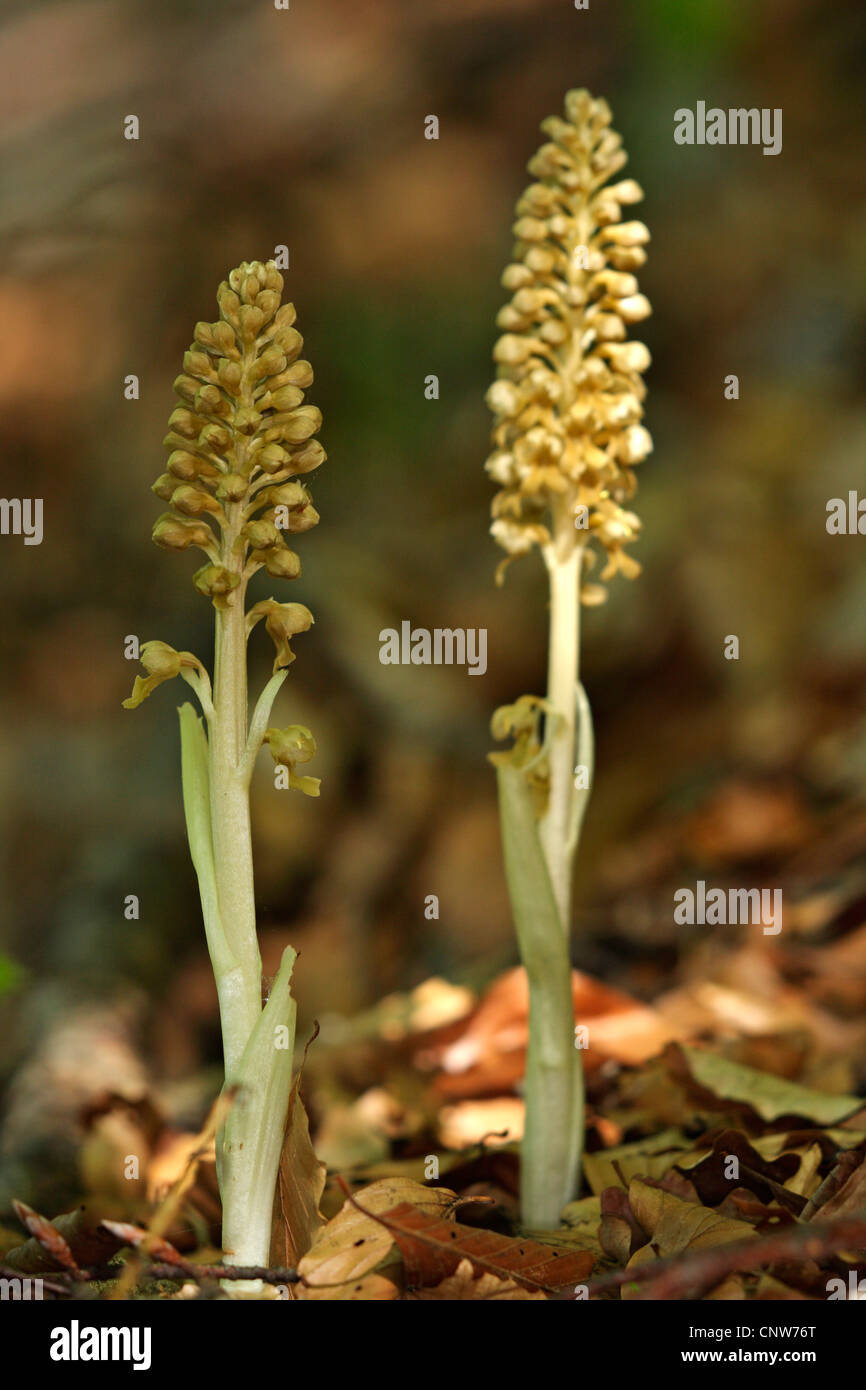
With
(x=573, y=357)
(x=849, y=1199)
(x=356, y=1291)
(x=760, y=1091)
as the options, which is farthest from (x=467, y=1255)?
(x=573, y=357)

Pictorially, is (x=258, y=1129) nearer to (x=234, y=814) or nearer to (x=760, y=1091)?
(x=234, y=814)

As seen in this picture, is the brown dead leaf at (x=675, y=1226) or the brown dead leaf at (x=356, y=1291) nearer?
the brown dead leaf at (x=356, y=1291)

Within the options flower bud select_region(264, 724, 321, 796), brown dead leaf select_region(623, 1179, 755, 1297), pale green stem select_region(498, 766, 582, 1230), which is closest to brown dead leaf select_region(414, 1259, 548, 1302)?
brown dead leaf select_region(623, 1179, 755, 1297)

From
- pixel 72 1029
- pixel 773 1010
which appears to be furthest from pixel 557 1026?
pixel 72 1029

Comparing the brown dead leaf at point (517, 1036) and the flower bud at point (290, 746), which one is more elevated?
the flower bud at point (290, 746)

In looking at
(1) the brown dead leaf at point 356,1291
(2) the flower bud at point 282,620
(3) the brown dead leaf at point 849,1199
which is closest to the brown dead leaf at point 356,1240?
(1) the brown dead leaf at point 356,1291

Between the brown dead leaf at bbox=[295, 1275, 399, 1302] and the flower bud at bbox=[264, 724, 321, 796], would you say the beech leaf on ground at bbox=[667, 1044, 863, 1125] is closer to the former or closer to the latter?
the brown dead leaf at bbox=[295, 1275, 399, 1302]

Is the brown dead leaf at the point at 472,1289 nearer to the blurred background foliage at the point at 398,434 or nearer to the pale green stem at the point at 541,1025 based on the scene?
the pale green stem at the point at 541,1025

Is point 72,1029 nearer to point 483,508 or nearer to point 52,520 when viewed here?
point 52,520
